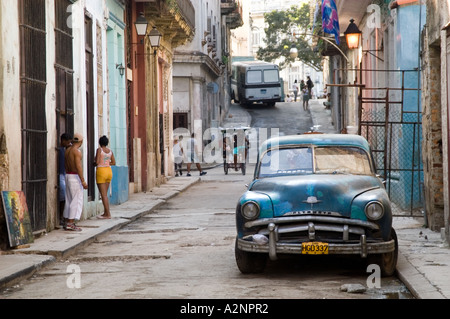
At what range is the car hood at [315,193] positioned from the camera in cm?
988

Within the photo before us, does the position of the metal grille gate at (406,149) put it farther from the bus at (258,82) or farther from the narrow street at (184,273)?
the bus at (258,82)

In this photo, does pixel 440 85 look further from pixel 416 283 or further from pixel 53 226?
pixel 53 226

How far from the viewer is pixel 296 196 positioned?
10.0m

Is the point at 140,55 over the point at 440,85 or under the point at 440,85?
over

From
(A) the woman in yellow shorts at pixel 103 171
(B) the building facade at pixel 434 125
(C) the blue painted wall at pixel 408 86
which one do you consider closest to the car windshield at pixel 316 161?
(B) the building facade at pixel 434 125

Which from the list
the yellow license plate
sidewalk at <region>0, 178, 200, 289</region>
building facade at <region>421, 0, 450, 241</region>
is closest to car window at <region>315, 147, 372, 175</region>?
the yellow license plate

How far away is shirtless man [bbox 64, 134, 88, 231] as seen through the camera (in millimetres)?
15289

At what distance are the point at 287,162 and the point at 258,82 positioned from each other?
166 feet

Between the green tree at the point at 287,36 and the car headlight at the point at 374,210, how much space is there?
213 feet

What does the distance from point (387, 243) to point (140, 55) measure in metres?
18.2

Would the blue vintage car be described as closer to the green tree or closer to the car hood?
the car hood

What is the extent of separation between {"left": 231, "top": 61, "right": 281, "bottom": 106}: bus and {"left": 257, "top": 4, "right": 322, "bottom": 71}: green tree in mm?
12683

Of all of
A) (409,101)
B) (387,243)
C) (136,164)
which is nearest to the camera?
(387,243)

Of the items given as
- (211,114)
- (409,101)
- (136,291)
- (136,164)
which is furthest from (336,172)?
(211,114)
